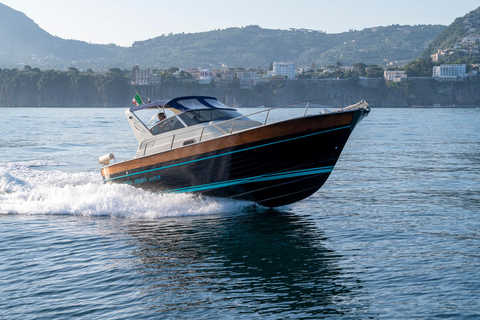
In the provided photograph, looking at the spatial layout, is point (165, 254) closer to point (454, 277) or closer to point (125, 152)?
point (454, 277)

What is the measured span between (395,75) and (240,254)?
174 meters

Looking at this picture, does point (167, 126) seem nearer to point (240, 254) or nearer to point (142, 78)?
point (240, 254)

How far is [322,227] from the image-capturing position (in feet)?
39.7

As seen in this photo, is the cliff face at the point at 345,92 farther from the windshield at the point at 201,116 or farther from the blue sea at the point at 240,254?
the windshield at the point at 201,116

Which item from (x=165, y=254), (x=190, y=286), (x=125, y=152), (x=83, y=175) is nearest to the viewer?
(x=190, y=286)

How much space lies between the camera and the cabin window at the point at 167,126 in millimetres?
13404

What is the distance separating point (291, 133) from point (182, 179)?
3134 mm

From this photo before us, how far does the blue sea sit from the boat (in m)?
0.54

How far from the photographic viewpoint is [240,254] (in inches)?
398

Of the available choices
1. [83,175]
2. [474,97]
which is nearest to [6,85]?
[474,97]

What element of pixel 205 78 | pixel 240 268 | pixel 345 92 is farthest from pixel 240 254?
pixel 345 92

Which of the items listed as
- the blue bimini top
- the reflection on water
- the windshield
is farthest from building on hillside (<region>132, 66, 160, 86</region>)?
the reflection on water

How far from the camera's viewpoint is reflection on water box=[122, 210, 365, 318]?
765cm

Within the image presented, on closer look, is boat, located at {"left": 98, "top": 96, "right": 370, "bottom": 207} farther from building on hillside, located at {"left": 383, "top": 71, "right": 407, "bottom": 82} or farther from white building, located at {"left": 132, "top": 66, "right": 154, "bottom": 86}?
building on hillside, located at {"left": 383, "top": 71, "right": 407, "bottom": 82}
